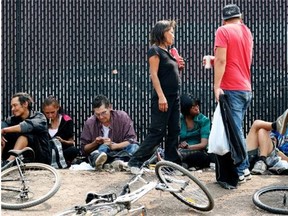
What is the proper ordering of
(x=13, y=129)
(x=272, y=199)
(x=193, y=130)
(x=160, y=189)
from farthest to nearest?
(x=193, y=130), (x=13, y=129), (x=272, y=199), (x=160, y=189)

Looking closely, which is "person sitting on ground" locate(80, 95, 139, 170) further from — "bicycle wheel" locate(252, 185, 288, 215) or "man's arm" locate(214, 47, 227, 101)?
"bicycle wheel" locate(252, 185, 288, 215)

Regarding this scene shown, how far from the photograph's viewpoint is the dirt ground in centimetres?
614

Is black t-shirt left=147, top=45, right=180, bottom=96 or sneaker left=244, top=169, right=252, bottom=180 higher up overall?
black t-shirt left=147, top=45, right=180, bottom=96

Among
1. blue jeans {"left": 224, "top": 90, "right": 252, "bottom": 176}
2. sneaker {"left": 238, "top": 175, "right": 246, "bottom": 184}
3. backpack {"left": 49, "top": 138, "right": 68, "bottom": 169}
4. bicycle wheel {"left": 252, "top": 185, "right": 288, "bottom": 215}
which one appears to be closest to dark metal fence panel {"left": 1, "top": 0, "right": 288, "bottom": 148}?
backpack {"left": 49, "top": 138, "right": 68, "bottom": 169}

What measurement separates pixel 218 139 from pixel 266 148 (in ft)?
5.18

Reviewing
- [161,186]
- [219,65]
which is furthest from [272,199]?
[219,65]

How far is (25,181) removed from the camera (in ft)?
21.5

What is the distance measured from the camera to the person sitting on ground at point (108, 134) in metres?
7.93

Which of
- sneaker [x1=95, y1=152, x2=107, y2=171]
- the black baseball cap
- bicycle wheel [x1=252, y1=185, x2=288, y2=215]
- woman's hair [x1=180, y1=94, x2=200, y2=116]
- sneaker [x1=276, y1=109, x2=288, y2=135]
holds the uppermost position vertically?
the black baseball cap

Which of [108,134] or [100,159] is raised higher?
[108,134]

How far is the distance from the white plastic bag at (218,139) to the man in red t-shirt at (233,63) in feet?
0.63

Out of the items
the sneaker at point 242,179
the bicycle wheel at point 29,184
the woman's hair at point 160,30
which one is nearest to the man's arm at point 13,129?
the bicycle wheel at point 29,184

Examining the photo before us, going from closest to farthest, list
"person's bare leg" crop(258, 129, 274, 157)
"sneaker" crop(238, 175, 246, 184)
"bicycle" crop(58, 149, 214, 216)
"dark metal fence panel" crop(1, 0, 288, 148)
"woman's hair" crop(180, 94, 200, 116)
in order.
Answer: "bicycle" crop(58, 149, 214, 216) → "sneaker" crop(238, 175, 246, 184) → "person's bare leg" crop(258, 129, 274, 157) → "woman's hair" crop(180, 94, 200, 116) → "dark metal fence panel" crop(1, 0, 288, 148)

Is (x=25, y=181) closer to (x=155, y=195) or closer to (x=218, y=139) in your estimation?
(x=155, y=195)
